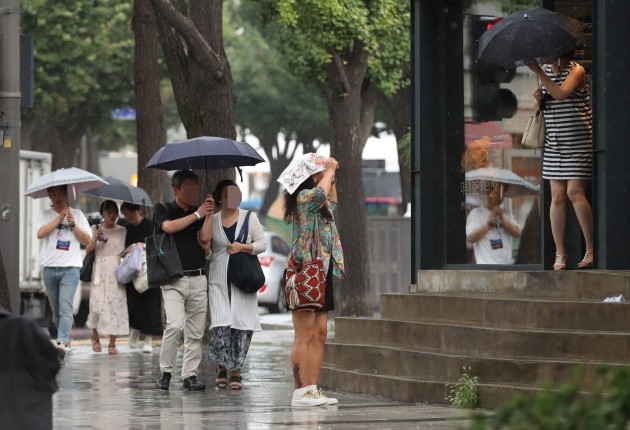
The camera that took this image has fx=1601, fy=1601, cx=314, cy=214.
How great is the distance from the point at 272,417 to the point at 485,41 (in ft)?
11.0

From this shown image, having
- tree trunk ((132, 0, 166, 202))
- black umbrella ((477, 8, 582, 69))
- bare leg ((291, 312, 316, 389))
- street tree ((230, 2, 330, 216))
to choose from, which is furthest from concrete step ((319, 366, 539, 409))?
street tree ((230, 2, 330, 216))

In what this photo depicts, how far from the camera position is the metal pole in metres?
11.0

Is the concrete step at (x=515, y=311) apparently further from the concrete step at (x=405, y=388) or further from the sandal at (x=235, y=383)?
the sandal at (x=235, y=383)

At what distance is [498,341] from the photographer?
11.1m

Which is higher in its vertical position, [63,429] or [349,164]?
[349,164]

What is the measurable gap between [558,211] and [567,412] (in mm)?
6911

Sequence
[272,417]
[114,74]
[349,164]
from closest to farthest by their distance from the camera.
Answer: [272,417], [349,164], [114,74]

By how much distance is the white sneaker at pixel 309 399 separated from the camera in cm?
1128

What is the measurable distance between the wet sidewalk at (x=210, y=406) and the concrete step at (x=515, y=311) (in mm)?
848

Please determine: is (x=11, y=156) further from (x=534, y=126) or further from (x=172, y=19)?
(x=172, y=19)

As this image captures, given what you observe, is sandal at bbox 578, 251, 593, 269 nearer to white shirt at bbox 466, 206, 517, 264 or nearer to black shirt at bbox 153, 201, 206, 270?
white shirt at bbox 466, 206, 517, 264

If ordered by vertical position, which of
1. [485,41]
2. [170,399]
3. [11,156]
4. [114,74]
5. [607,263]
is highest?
[114,74]

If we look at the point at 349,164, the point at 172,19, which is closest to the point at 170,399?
the point at 172,19

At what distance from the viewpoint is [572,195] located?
11945mm
